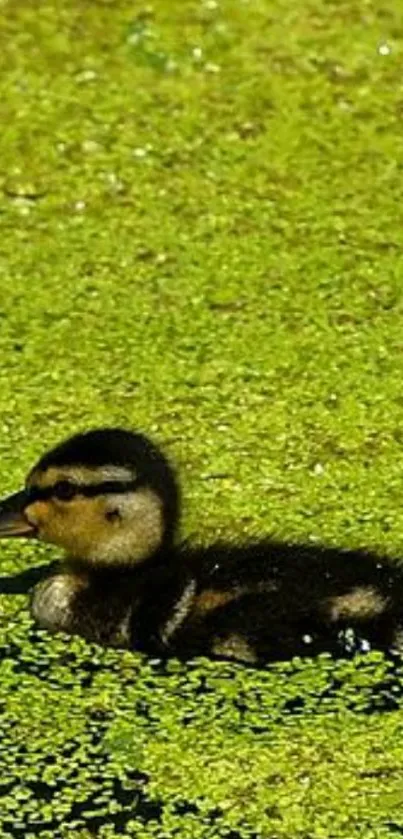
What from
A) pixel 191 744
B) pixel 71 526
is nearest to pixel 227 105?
pixel 71 526

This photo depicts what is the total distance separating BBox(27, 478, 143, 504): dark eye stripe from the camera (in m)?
4.50

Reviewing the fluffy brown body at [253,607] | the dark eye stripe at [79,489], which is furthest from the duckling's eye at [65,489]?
the fluffy brown body at [253,607]

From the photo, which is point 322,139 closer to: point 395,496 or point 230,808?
point 395,496

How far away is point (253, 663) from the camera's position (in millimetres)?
4430

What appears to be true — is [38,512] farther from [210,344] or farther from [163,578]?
[210,344]

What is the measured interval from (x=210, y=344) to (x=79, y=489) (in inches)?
35.2

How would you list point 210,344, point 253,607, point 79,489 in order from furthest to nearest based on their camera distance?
point 210,344 < point 79,489 < point 253,607

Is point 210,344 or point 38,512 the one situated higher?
point 38,512

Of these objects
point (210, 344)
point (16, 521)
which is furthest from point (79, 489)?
point (210, 344)

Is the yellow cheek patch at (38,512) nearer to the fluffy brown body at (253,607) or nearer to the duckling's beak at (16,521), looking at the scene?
the duckling's beak at (16,521)

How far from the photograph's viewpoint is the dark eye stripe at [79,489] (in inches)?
177

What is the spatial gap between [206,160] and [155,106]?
0.89 ft

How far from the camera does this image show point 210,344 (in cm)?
538

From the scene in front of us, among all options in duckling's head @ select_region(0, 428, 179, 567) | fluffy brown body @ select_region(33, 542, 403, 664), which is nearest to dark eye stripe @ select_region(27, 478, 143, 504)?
duckling's head @ select_region(0, 428, 179, 567)
